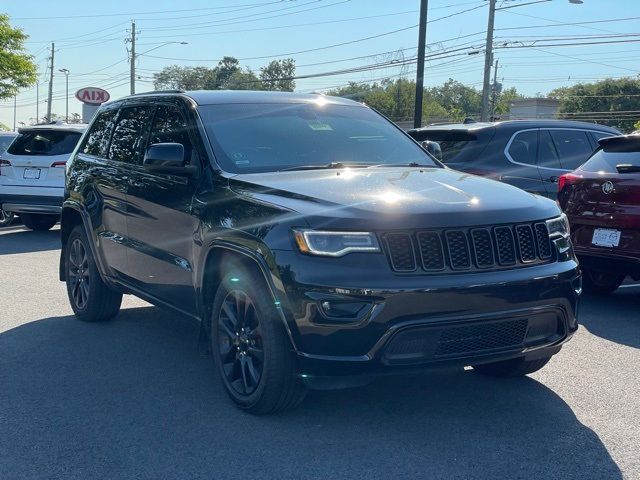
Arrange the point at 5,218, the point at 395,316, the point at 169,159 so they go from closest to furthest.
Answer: the point at 395,316
the point at 169,159
the point at 5,218

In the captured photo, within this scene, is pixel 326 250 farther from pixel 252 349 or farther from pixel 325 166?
pixel 325 166

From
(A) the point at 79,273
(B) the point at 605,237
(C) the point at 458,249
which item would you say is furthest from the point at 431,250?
(A) the point at 79,273

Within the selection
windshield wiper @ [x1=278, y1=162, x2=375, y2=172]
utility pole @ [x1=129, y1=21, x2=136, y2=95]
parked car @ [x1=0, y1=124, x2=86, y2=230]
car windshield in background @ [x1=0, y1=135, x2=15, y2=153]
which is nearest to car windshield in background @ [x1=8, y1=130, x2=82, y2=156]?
parked car @ [x1=0, y1=124, x2=86, y2=230]

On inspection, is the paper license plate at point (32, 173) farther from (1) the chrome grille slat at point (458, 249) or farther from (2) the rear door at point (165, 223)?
(1) the chrome grille slat at point (458, 249)

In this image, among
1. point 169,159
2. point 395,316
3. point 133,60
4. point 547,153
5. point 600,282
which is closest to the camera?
point 395,316

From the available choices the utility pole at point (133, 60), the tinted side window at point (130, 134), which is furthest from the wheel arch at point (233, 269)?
the utility pole at point (133, 60)

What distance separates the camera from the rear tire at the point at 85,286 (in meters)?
6.72

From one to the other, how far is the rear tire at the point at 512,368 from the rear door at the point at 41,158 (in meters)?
9.56

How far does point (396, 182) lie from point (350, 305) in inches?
41.0

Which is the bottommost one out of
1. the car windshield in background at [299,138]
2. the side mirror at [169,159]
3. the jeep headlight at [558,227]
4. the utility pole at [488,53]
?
the jeep headlight at [558,227]

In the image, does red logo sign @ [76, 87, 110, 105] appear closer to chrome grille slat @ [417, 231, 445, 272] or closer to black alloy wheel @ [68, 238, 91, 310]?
black alloy wheel @ [68, 238, 91, 310]

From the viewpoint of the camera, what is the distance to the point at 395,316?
153 inches

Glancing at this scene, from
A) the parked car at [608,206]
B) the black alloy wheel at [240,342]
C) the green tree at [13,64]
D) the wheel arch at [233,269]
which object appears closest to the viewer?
the wheel arch at [233,269]

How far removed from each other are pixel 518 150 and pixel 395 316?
554 cm
